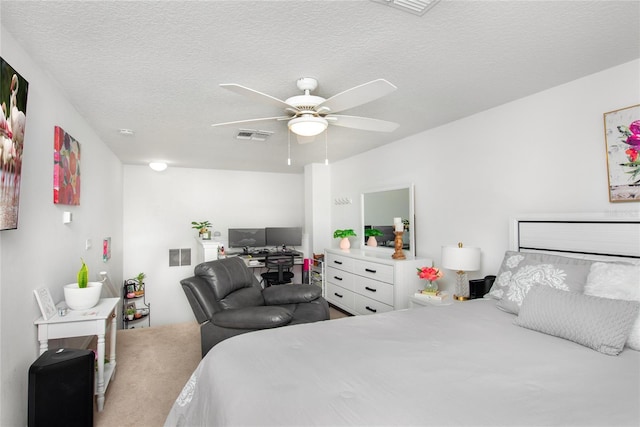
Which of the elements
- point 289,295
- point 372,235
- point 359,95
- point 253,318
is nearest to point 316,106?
point 359,95

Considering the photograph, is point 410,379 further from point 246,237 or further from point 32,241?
point 246,237

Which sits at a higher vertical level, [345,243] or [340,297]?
[345,243]

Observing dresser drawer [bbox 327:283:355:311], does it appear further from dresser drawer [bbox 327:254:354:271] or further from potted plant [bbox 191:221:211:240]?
potted plant [bbox 191:221:211:240]

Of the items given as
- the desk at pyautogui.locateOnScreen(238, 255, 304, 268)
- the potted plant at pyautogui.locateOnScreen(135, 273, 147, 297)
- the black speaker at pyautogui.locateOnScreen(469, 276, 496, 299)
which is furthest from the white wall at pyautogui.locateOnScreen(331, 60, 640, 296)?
the potted plant at pyautogui.locateOnScreen(135, 273, 147, 297)

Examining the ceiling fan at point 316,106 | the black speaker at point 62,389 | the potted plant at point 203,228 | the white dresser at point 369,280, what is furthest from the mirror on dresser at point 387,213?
the black speaker at point 62,389

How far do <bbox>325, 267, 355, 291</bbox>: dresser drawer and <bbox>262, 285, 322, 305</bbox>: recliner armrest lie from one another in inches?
47.8

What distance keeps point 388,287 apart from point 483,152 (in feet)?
5.73

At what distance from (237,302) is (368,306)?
1817 millimetres

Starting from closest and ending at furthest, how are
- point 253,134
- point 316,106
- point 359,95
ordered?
point 359,95, point 316,106, point 253,134

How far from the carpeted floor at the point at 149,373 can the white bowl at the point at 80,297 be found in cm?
77

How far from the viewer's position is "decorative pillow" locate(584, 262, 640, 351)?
1.73 meters

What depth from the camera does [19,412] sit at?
1915 millimetres

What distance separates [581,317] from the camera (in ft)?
5.60

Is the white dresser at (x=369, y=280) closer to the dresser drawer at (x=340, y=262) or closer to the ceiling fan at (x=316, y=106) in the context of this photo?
the dresser drawer at (x=340, y=262)
